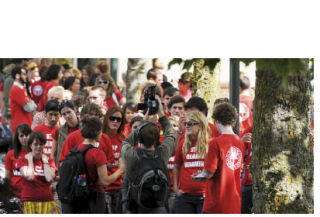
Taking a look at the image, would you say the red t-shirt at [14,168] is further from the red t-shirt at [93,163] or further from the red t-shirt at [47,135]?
the red t-shirt at [93,163]

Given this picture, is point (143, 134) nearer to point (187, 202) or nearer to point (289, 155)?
point (187, 202)

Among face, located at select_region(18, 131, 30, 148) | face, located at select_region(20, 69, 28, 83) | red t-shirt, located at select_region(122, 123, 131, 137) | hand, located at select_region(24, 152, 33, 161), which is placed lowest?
hand, located at select_region(24, 152, 33, 161)

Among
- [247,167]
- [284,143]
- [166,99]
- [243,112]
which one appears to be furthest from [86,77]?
[284,143]

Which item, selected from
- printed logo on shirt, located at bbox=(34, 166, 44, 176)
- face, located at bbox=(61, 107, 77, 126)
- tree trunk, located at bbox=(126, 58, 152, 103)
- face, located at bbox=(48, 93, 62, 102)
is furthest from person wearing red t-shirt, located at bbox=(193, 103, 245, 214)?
tree trunk, located at bbox=(126, 58, 152, 103)

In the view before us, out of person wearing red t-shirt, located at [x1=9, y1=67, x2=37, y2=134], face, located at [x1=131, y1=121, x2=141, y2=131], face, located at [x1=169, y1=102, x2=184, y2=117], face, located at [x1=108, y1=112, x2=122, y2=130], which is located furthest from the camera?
person wearing red t-shirt, located at [x1=9, y1=67, x2=37, y2=134]

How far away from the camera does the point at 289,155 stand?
244 inches

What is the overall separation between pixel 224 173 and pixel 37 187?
2.34 metres

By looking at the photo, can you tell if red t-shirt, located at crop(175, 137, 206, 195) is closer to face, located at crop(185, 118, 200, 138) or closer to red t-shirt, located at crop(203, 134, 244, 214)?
face, located at crop(185, 118, 200, 138)

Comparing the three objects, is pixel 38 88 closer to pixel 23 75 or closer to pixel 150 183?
pixel 23 75

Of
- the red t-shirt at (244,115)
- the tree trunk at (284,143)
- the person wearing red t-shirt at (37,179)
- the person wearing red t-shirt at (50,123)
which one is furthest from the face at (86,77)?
the tree trunk at (284,143)

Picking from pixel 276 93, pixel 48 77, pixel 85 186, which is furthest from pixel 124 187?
pixel 48 77

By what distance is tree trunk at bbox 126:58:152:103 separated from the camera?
46.6ft

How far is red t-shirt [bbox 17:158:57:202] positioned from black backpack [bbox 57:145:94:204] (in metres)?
0.78

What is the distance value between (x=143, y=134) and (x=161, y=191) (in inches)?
23.7
